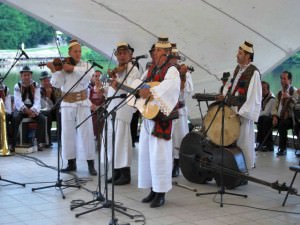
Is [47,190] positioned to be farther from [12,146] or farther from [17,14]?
[17,14]

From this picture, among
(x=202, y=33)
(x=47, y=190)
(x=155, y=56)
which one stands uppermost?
(x=202, y=33)

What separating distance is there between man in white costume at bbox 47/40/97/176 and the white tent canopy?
2.02m

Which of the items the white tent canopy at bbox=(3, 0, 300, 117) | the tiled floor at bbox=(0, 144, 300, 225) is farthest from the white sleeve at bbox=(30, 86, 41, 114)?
the tiled floor at bbox=(0, 144, 300, 225)

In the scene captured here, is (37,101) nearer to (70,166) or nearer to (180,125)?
(70,166)

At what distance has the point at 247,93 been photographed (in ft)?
19.9

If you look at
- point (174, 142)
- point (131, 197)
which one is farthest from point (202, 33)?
point (131, 197)

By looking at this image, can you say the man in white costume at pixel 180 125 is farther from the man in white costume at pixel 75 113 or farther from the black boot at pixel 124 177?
the man in white costume at pixel 75 113

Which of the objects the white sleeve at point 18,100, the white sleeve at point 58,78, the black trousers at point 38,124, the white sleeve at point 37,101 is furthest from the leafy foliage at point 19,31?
the white sleeve at point 58,78

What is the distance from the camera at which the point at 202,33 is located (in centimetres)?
920

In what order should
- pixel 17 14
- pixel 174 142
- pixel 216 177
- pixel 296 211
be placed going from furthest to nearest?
pixel 17 14, pixel 174 142, pixel 216 177, pixel 296 211

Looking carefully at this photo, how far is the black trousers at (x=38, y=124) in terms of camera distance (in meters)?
8.89

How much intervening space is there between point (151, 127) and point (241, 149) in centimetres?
159

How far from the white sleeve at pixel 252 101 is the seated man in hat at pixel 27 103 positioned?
433 centimetres

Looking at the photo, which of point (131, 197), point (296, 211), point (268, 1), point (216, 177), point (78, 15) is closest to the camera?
point (296, 211)
